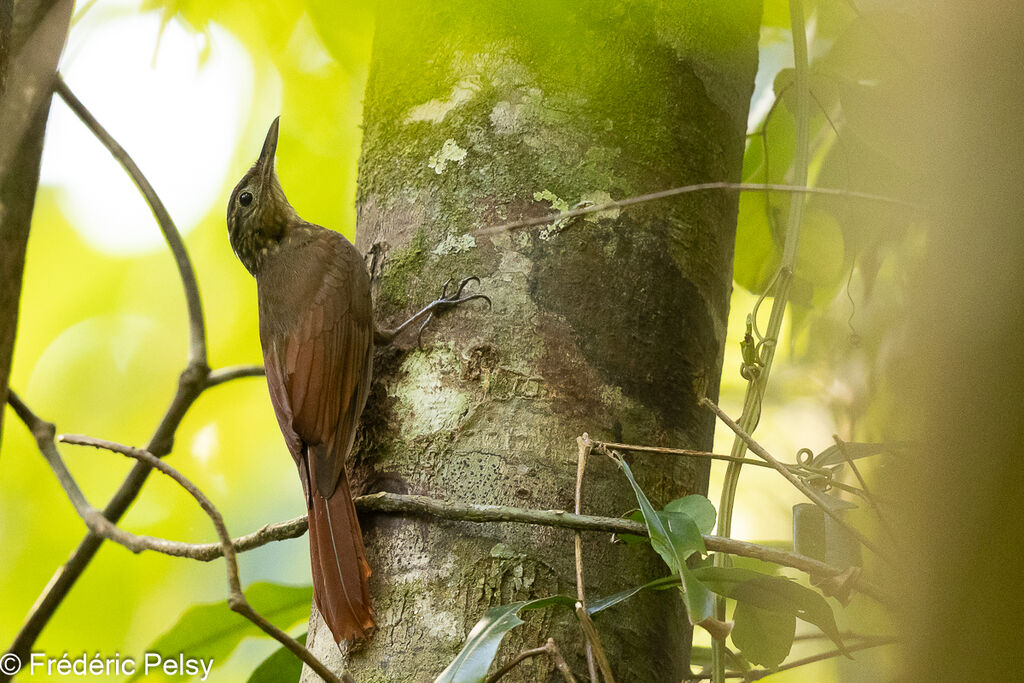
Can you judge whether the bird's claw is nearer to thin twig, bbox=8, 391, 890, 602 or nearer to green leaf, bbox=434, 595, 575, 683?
thin twig, bbox=8, 391, 890, 602

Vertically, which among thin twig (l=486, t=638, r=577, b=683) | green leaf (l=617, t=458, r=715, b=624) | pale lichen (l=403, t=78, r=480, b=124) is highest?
pale lichen (l=403, t=78, r=480, b=124)

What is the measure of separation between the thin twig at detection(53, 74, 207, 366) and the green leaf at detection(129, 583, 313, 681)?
591mm

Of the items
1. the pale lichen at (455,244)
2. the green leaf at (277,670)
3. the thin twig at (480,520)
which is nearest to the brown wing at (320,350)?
the thin twig at (480,520)

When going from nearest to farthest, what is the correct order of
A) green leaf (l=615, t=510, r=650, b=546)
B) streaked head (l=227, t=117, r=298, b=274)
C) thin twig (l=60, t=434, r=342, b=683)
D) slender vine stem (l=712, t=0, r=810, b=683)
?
thin twig (l=60, t=434, r=342, b=683), green leaf (l=615, t=510, r=650, b=546), slender vine stem (l=712, t=0, r=810, b=683), streaked head (l=227, t=117, r=298, b=274)

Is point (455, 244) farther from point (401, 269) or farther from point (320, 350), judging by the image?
point (320, 350)

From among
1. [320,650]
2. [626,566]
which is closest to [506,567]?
[626,566]

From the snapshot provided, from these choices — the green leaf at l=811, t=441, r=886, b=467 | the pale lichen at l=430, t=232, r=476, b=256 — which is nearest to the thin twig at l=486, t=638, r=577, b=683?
the green leaf at l=811, t=441, r=886, b=467

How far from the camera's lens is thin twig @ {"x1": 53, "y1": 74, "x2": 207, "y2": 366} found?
1.92m

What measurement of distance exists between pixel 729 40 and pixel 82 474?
9.87 ft

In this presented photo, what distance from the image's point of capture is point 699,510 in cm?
121

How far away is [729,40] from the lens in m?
1.32

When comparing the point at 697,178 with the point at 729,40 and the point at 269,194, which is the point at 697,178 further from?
the point at 269,194

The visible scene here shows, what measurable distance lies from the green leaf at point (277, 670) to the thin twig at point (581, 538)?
0.67 meters

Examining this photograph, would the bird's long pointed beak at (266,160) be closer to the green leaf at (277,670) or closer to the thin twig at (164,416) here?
the thin twig at (164,416)
